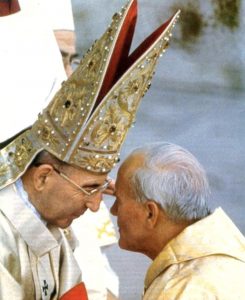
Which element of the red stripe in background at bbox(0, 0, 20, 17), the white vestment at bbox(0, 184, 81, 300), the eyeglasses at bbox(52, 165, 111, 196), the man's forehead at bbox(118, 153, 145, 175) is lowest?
the white vestment at bbox(0, 184, 81, 300)

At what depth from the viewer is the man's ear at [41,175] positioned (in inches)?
84.2

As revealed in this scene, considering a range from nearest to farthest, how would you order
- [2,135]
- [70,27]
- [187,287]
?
[187,287]
[2,135]
[70,27]

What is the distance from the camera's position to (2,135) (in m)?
2.89

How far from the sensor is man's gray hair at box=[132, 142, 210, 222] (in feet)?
6.45

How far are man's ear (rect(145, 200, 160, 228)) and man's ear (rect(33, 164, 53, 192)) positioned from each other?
27 cm

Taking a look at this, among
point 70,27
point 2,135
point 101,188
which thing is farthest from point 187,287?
point 70,27

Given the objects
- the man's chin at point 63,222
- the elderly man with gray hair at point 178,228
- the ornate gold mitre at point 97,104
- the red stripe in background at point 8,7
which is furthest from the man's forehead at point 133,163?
the red stripe in background at point 8,7

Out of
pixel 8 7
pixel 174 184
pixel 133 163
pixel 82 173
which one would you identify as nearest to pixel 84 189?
pixel 82 173

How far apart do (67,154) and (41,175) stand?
8 centimetres

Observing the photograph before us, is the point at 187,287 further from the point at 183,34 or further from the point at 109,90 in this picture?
the point at 183,34

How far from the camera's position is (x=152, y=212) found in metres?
2.01

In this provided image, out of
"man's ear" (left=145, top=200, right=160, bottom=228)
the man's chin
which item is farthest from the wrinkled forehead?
"man's ear" (left=145, top=200, right=160, bottom=228)

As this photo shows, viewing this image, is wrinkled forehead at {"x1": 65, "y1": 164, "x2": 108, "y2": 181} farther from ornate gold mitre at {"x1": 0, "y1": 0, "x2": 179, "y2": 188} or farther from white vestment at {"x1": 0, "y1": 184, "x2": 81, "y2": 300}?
white vestment at {"x1": 0, "y1": 184, "x2": 81, "y2": 300}

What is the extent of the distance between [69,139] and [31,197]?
0.16 meters
